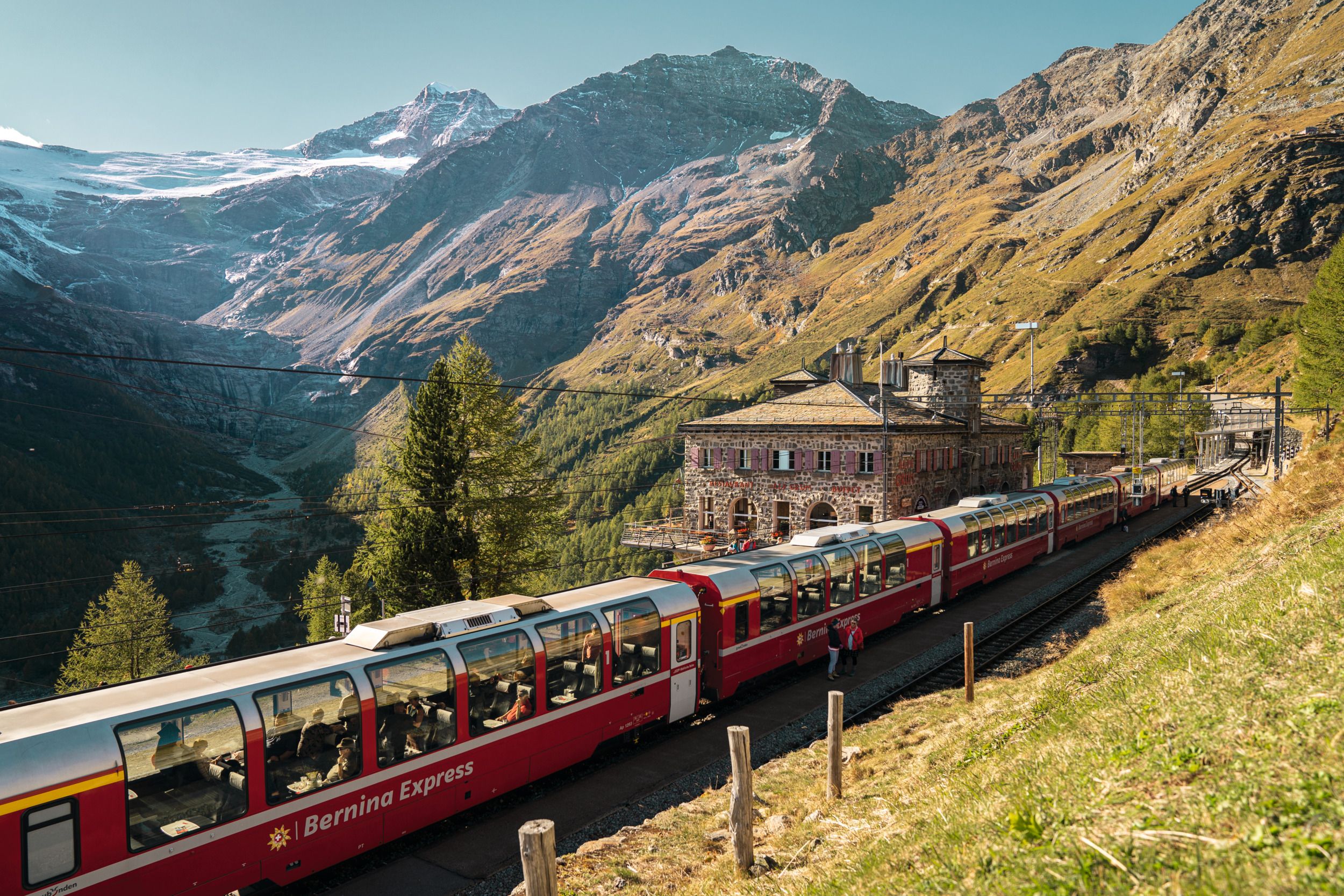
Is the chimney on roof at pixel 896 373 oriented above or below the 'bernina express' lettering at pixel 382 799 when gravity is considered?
above

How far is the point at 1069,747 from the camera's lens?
295 inches

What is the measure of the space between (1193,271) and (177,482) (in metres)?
230

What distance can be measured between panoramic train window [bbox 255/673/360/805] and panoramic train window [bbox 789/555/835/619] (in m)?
12.2

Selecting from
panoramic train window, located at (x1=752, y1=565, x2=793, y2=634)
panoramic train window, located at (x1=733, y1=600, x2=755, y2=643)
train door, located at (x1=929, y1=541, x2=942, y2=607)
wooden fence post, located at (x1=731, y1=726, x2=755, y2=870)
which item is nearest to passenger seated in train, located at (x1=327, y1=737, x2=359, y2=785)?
wooden fence post, located at (x1=731, y1=726, x2=755, y2=870)

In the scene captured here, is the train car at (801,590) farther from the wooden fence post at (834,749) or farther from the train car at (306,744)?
the wooden fence post at (834,749)

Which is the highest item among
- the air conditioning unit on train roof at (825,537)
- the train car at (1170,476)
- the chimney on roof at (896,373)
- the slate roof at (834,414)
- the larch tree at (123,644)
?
the chimney on roof at (896,373)

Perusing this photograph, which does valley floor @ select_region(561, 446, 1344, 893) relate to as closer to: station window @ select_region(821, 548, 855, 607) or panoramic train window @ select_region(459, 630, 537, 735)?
panoramic train window @ select_region(459, 630, 537, 735)

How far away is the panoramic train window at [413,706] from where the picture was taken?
443 inches

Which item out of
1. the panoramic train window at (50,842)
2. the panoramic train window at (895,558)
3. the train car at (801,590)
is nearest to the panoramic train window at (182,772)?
the panoramic train window at (50,842)

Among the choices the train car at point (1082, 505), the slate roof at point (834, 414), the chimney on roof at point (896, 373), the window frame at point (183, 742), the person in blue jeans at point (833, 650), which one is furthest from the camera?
the chimney on roof at point (896, 373)

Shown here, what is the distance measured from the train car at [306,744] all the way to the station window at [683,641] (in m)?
1.22

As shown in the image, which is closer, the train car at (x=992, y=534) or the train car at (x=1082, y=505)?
the train car at (x=992, y=534)

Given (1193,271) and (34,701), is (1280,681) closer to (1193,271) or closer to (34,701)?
(34,701)

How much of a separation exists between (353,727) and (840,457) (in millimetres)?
36344
